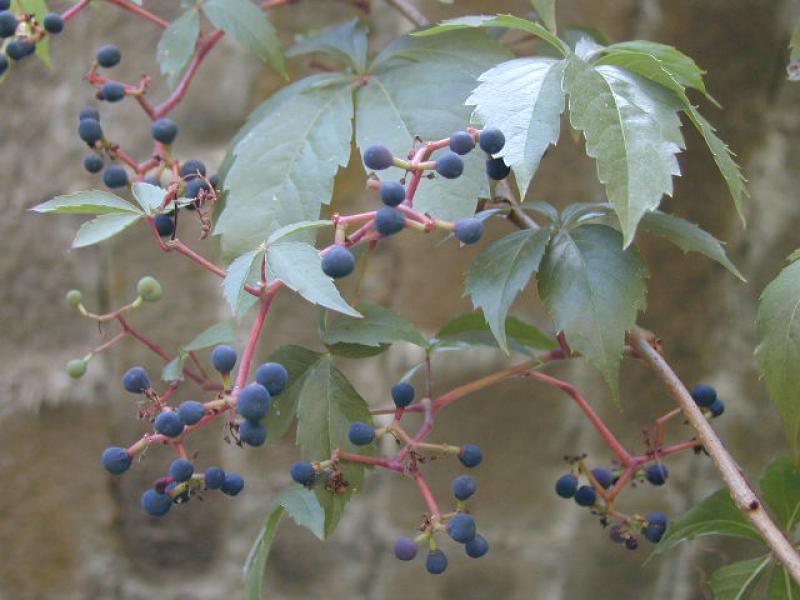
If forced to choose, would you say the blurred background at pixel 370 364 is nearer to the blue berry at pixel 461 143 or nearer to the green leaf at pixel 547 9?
the green leaf at pixel 547 9

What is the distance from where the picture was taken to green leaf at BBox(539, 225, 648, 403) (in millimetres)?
605

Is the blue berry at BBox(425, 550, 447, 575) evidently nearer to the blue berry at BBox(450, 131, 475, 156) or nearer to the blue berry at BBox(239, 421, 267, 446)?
the blue berry at BBox(239, 421, 267, 446)

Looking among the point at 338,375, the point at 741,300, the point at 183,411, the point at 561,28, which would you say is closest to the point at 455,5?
the point at 561,28

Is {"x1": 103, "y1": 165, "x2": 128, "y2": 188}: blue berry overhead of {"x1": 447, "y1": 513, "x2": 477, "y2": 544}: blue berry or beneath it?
overhead

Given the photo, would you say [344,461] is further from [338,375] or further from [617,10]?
[617,10]

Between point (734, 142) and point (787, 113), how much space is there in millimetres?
77

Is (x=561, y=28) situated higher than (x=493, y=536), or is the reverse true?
(x=561, y=28)

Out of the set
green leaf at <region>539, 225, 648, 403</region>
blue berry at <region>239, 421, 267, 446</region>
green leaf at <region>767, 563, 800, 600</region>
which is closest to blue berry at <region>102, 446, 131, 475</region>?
blue berry at <region>239, 421, 267, 446</region>

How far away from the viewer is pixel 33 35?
2.64ft

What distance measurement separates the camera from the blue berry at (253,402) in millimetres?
537

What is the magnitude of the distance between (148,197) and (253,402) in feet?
0.59

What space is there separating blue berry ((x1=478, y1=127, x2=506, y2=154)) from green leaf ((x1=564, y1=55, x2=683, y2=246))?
0.17 ft

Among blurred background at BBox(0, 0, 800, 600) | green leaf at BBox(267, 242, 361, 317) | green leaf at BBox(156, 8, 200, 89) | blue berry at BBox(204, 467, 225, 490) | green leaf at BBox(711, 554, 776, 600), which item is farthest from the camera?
blurred background at BBox(0, 0, 800, 600)

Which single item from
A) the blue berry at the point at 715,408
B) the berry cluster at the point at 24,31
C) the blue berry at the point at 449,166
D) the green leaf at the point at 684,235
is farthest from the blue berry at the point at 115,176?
the blue berry at the point at 715,408
